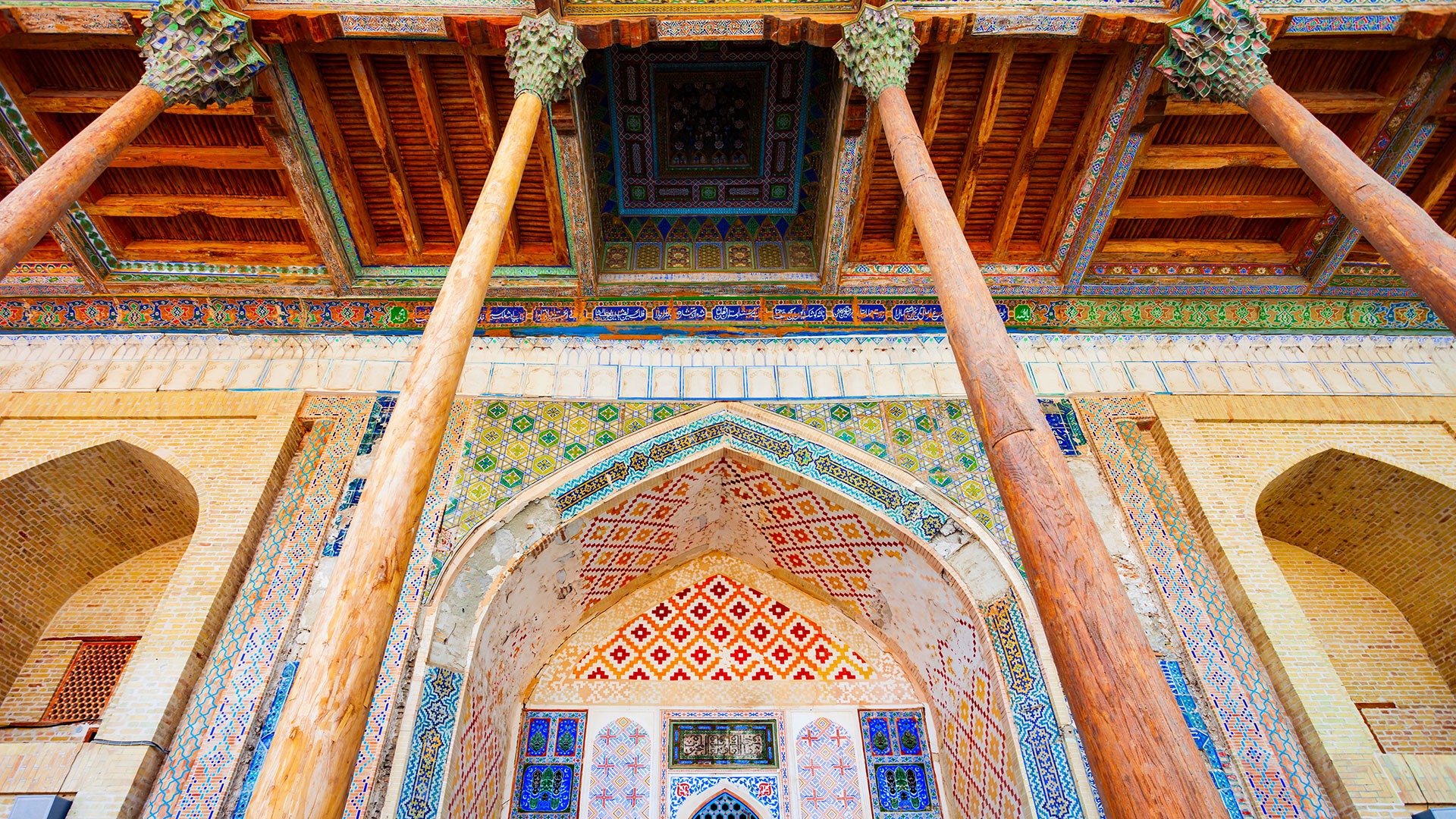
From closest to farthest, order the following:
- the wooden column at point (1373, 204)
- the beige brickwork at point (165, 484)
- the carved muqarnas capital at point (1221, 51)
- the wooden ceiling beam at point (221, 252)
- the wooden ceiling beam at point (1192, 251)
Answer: the wooden column at point (1373, 204), the beige brickwork at point (165, 484), the carved muqarnas capital at point (1221, 51), the wooden ceiling beam at point (221, 252), the wooden ceiling beam at point (1192, 251)

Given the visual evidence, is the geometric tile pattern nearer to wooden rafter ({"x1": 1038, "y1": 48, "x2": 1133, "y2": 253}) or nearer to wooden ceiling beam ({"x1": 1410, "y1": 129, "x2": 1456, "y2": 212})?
wooden rafter ({"x1": 1038, "y1": 48, "x2": 1133, "y2": 253})

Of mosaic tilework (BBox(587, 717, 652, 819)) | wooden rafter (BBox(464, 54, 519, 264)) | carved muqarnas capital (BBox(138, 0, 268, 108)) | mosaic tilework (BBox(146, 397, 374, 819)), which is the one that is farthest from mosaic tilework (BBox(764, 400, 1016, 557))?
carved muqarnas capital (BBox(138, 0, 268, 108))

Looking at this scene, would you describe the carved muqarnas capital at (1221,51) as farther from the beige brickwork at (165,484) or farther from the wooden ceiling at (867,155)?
the beige brickwork at (165,484)

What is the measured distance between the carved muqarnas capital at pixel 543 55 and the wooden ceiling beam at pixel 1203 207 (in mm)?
4121

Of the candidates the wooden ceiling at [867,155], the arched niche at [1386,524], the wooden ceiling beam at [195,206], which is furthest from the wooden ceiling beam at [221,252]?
the arched niche at [1386,524]

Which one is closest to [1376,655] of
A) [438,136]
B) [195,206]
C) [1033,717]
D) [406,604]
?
[1033,717]

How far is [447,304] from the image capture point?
140 inches

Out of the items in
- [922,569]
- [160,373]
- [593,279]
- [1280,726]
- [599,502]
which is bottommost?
[1280,726]

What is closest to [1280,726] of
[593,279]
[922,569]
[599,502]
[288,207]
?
[922,569]

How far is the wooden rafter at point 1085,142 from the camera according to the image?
535 cm

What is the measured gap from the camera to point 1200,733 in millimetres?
4352

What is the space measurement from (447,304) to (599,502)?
7.03 ft

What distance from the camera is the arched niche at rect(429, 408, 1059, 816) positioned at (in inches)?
191

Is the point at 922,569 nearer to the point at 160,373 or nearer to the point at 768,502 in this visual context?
the point at 768,502
